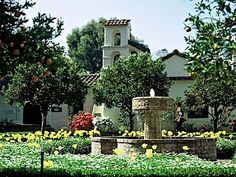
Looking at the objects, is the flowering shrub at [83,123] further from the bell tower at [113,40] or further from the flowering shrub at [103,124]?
the bell tower at [113,40]

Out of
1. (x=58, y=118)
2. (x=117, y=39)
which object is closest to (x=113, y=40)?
(x=117, y=39)

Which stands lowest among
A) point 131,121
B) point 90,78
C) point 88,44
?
point 131,121

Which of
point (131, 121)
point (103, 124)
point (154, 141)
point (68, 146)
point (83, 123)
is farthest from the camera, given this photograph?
point (131, 121)

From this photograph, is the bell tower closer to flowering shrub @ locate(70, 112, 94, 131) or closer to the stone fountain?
flowering shrub @ locate(70, 112, 94, 131)

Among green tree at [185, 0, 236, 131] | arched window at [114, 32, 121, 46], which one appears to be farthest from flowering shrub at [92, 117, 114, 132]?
green tree at [185, 0, 236, 131]

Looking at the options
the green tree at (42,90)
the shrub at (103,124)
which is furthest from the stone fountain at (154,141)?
the shrub at (103,124)

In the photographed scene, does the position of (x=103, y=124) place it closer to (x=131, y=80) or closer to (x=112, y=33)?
(x=131, y=80)

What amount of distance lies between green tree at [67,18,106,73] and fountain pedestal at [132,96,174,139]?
146 feet

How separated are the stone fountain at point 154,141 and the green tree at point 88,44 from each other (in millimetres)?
44446

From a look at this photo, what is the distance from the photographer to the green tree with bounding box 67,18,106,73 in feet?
197

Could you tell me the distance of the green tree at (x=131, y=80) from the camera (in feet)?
88.5

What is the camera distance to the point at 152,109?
14.4 meters

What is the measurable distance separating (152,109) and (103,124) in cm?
1383

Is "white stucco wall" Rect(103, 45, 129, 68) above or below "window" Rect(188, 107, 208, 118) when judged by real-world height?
above
